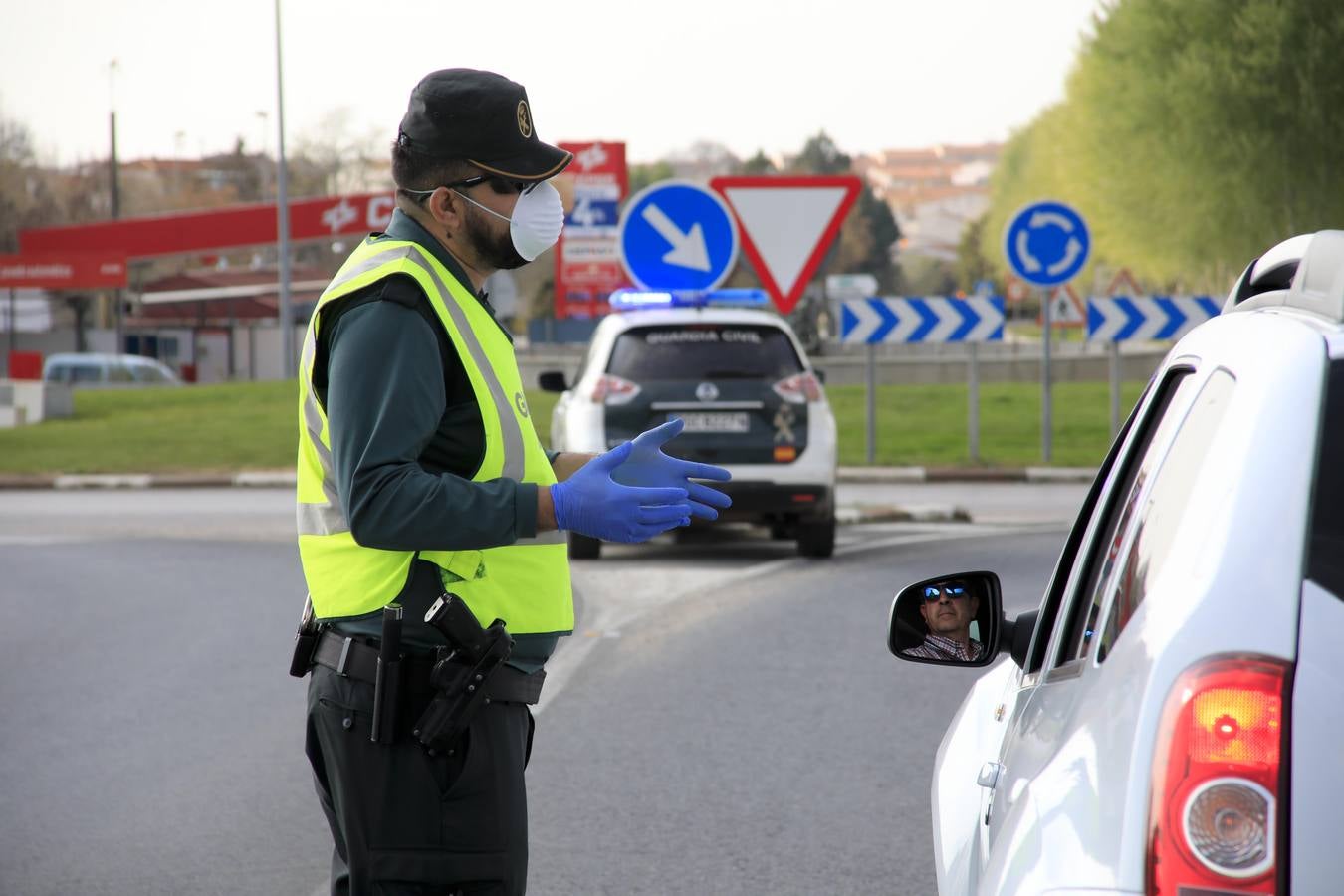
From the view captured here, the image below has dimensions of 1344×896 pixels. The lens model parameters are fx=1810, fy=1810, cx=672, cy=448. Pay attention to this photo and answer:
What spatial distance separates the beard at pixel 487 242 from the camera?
2.98 m

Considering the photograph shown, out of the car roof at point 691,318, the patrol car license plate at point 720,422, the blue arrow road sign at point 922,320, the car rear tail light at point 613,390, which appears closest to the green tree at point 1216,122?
the blue arrow road sign at point 922,320

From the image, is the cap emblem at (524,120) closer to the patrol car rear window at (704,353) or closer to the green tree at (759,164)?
the patrol car rear window at (704,353)

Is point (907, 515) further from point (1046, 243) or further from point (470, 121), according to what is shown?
point (470, 121)

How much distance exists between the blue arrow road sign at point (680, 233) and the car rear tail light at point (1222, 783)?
1411 cm

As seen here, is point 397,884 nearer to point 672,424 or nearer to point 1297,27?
point 672,424

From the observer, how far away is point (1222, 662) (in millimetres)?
1704

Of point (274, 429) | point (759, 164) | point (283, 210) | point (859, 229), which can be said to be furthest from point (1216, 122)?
point (759, 164)

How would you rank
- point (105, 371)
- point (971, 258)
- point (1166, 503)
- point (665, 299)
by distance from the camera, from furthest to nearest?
1. point (971, 258)
2. point (105, 371)
3. point (665, 299)
4. point (1166, 503)

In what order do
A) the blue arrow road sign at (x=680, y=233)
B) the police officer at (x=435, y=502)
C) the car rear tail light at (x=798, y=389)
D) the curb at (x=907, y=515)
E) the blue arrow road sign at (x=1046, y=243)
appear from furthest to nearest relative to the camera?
the blue arrow road sign at (x=1046, y=243), the blue arrow road sign at (x=680, y=233), the curb at (x=907, y=515), the car rear tail light at (x=798, y=389), the police officer at (x=435, y=502)

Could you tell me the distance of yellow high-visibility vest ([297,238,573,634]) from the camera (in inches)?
110

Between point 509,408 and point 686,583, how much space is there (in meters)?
8.12

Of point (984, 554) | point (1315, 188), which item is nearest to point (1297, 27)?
point (1315, 188)

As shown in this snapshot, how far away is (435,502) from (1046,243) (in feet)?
53.6

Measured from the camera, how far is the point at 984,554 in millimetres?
11891
